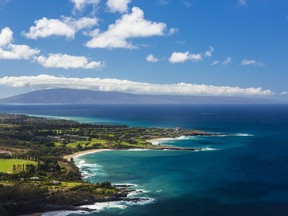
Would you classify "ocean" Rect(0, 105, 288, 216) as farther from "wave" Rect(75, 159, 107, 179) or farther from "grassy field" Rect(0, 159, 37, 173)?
"grassy field" Rect(0, 159, 37, 173)

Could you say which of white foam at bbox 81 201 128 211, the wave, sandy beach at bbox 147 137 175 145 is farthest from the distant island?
the wave

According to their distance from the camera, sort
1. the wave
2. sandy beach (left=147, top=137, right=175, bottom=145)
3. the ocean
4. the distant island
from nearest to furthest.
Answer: the ocean < the distant island < the wave < sandy beach (left=147, top=137, right=175, bottom=145)

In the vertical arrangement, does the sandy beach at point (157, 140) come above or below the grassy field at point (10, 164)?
above

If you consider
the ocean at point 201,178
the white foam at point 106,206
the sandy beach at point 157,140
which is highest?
the sandy beach at point 157,140

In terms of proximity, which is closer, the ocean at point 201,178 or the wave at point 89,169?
the ocean at point 201,178

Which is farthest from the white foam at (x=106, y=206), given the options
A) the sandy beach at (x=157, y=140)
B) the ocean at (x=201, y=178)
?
the sandy beach at (x=157, y=140)

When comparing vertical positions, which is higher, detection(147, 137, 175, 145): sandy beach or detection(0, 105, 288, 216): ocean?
detection(147, 137, 175, 145): sandy beach

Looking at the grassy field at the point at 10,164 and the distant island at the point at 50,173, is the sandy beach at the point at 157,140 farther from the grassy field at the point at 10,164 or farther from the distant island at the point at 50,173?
the grassy field at the point at 10,164

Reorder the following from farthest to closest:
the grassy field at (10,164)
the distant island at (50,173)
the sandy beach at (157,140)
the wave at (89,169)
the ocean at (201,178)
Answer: the sandy beach at (157,140)
the grassy field at (10,164)
the wave at (89,169)
the distant island at (50,173)
the ocean at (201,178)

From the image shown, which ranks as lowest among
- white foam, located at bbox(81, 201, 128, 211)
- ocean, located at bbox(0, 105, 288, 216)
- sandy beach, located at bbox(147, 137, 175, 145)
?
white foam, located at bbox(81, 201, 128, 211)
